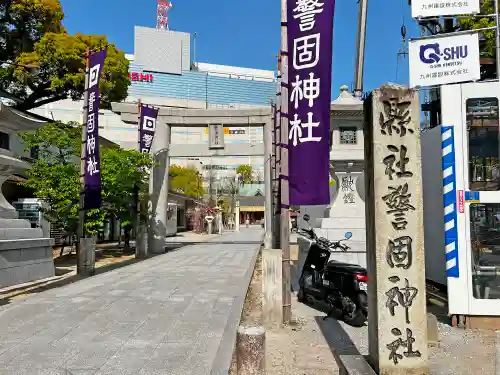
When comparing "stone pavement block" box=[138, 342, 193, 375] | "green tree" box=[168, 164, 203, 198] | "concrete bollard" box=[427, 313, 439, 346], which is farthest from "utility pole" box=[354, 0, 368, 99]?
"green tree" box=[168, 164, 203, 198]

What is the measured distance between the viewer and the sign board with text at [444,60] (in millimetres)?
7926

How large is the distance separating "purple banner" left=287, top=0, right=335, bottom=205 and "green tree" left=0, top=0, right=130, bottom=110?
15.8 m

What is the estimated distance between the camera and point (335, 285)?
6.62m

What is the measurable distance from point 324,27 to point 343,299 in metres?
3.96

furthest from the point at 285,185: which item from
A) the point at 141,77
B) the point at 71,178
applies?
the point at 141,77

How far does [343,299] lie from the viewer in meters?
6.27

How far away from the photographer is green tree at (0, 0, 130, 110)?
747 inches

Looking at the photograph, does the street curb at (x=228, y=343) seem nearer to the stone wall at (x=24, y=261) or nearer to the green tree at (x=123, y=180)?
the stone wall at (x=24, y=261)

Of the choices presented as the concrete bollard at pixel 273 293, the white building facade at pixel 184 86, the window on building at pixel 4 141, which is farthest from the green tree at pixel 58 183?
the white building facade at pixel 184 86

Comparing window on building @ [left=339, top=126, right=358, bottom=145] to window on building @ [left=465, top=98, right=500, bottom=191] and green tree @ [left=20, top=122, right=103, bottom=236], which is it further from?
green tree @ [left=20, top=122, right=103, bottom=236]

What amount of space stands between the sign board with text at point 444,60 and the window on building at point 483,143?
187cm

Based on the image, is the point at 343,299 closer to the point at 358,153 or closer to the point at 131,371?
A: the point at 131,371

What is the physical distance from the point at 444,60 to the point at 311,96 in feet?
12.9

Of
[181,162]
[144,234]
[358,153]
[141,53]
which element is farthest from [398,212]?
[141,53]
